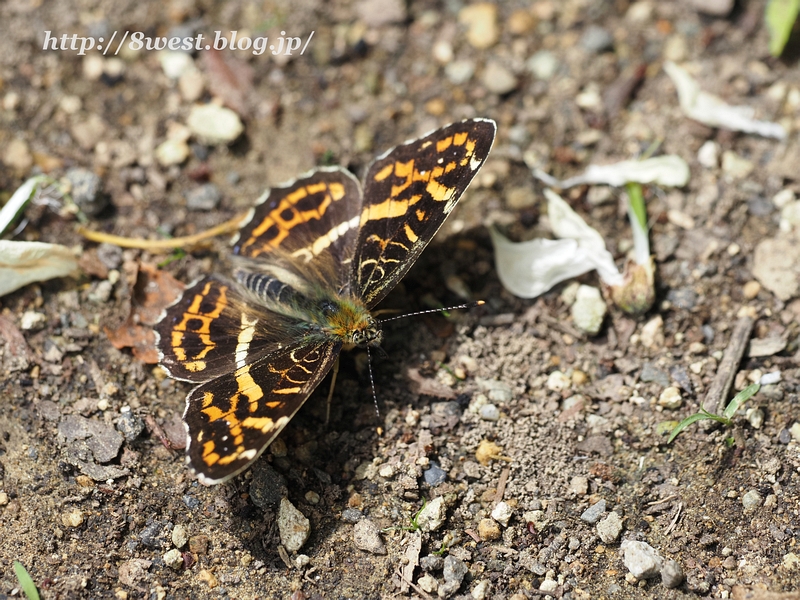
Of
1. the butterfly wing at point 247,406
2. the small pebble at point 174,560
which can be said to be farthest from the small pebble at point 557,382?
the small pebble at point 174,560

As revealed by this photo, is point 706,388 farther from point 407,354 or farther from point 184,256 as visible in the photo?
point 184,256

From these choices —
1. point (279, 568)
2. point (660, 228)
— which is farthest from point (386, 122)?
point (279, 568)

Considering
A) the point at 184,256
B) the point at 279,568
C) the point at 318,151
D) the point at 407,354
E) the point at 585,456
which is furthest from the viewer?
the point at 318,151

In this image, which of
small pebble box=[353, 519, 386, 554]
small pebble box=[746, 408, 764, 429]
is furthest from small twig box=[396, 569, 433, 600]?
small pebble box=[746, 408, 764, 429]

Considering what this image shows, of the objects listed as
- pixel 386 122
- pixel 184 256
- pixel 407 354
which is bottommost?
pixel 407 354

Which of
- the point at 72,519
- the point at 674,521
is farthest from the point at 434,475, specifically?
the point at 72,519

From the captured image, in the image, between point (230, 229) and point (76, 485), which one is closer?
point (76, 485)

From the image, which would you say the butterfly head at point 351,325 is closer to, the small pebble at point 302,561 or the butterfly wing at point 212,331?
the butterfly wing at point 212,331
